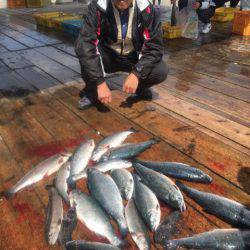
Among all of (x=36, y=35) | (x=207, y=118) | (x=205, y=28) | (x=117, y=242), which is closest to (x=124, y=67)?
(x=207, y=118)

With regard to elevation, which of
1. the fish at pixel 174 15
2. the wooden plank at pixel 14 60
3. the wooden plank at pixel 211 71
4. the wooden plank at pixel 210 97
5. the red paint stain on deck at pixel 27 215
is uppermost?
the fish at pixel 174 15

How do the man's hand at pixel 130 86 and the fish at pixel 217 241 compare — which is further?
the man's hand at pixel 130 86

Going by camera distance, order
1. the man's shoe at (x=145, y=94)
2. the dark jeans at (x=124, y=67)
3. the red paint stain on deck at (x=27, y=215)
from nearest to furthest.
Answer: the red paint stain on deck at (x=27, y=215)
the dark jeans at (x=124, y=67)
the man's shoe at (x=145, y=94)

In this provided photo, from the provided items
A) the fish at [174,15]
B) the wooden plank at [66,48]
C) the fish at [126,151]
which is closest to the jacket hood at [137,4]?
the fish at [126,151]

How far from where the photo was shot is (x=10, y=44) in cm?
775

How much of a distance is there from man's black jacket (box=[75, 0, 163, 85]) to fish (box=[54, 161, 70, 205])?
1276 millimetres

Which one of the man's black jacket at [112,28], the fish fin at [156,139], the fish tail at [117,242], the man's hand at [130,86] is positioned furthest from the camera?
the man's black jacket at [112,28]

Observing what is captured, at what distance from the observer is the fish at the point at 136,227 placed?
214 cm

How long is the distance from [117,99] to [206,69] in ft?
6.97

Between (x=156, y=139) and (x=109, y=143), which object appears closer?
(x=109, y=143)

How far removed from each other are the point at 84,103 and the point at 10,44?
457 cm

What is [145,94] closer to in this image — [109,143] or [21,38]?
[109,143]

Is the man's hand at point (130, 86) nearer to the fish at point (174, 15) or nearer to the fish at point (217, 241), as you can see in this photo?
the fish at point (217, 241)

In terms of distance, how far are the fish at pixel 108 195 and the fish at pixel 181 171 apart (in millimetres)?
479
